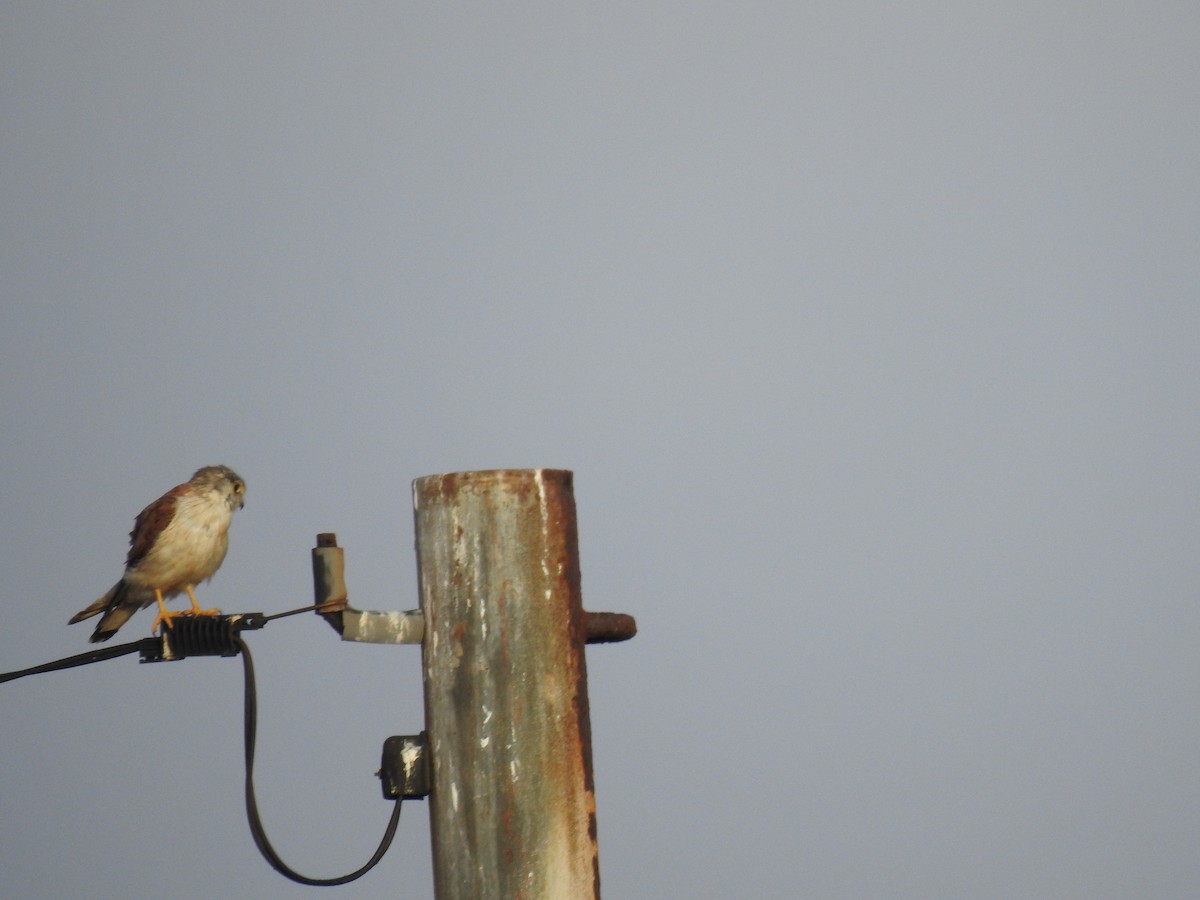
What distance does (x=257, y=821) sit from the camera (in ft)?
10.1

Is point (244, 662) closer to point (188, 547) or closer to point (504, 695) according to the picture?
point (504, 695)

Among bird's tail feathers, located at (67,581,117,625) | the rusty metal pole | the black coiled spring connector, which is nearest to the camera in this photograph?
the rusty metal pole

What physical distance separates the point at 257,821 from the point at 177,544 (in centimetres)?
401

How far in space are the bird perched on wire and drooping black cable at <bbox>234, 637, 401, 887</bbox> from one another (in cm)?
361

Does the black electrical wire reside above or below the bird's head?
below

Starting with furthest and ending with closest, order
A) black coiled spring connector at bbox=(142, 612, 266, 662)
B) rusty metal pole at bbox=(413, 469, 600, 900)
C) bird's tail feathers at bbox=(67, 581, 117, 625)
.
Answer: bird's tail feathers at bbox=(67, 581, 117, 625), black coiled spring connector at bbox=(142, 612, 266, 662), rusty metal pole at bbox=(413, 469, 600, 900)

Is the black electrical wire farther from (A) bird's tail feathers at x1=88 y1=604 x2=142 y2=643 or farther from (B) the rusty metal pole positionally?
(A) bird's tail feathers at x1=88 y1=604 x2=142 y2=643

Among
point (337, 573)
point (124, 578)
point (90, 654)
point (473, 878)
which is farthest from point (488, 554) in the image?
point (124, 578)

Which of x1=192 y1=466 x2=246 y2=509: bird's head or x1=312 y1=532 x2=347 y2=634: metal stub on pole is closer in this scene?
x1=312 y1=532 x2=347 y2=634: metal stub on pole

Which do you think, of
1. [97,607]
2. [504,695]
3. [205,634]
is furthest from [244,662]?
[97,607]

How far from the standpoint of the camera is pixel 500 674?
3.08 m

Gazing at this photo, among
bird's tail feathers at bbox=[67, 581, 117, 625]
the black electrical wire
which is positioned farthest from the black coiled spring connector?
bird's tail feathers at bbox=[67, 581, 117, 625]

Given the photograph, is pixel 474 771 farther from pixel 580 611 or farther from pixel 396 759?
pixel 580 611

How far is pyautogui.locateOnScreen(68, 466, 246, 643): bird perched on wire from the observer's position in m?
6.79
